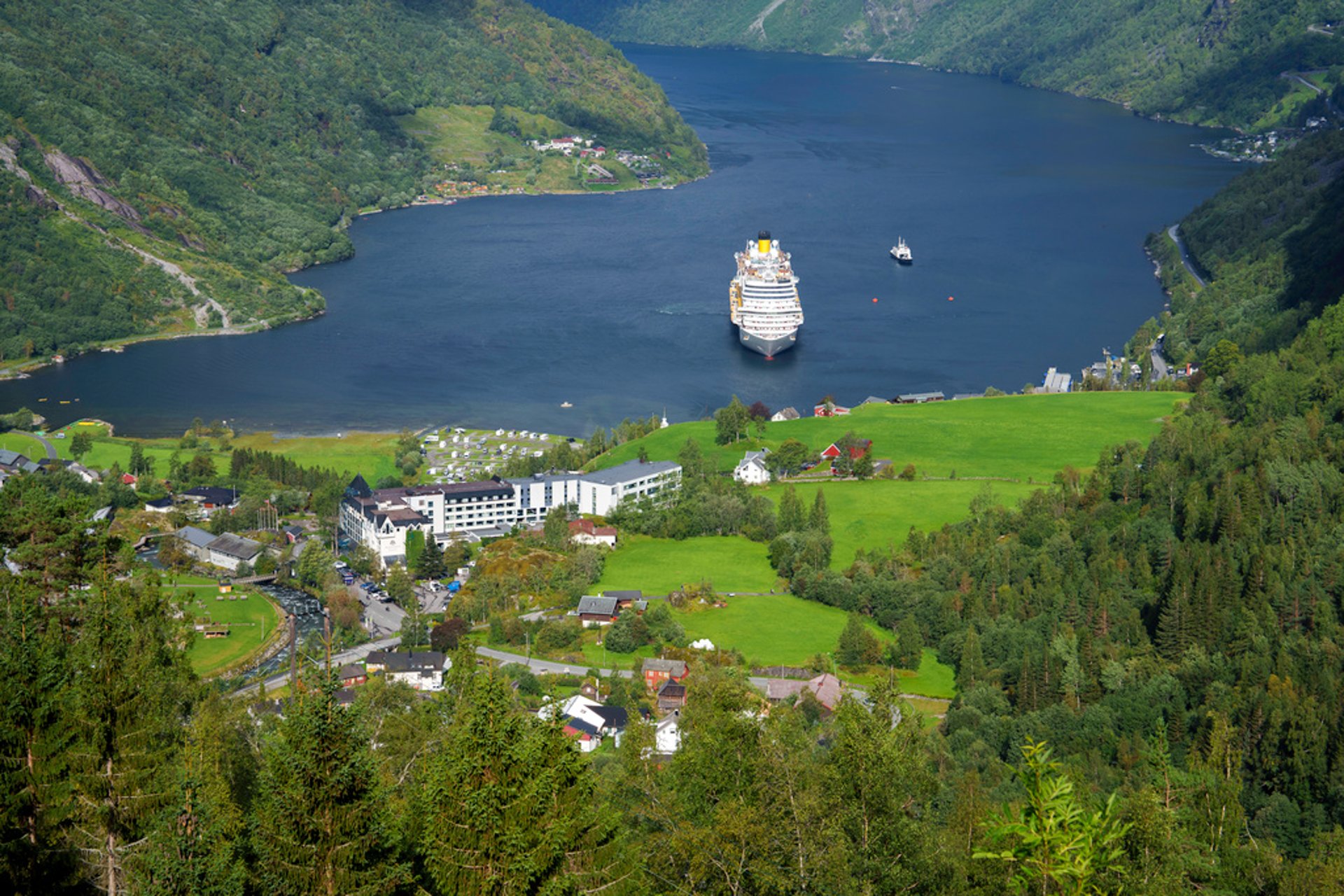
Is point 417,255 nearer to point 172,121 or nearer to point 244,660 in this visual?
point 172,121

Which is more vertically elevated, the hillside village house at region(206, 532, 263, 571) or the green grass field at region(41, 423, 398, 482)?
the green grass field at region(41, 423, 398, 482)

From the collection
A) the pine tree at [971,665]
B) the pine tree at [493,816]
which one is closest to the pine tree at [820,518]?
the pine tree at [971,665]

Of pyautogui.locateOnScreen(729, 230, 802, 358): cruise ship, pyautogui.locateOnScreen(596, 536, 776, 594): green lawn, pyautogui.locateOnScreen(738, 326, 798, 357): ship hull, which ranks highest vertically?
pyautogui.locateOnScreen(729, 230, 802, 358): cruise ship

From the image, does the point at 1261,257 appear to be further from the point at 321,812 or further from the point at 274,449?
the point at 321,812

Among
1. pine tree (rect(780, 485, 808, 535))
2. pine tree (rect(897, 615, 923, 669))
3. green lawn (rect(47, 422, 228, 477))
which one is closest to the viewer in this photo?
pine tree (rect(897, 615, 923, 669))

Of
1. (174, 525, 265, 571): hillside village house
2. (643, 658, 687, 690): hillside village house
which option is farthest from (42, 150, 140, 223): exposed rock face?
(643, 658, 687, 690): hillside village house

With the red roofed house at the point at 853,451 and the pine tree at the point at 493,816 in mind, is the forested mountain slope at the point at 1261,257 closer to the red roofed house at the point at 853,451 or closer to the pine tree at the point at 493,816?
the red roofed house at the point at 853,451

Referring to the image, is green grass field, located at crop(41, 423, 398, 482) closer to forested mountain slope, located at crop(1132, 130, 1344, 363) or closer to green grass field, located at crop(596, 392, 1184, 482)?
green grass field, located at crop(596, 392, 1184, 482)
